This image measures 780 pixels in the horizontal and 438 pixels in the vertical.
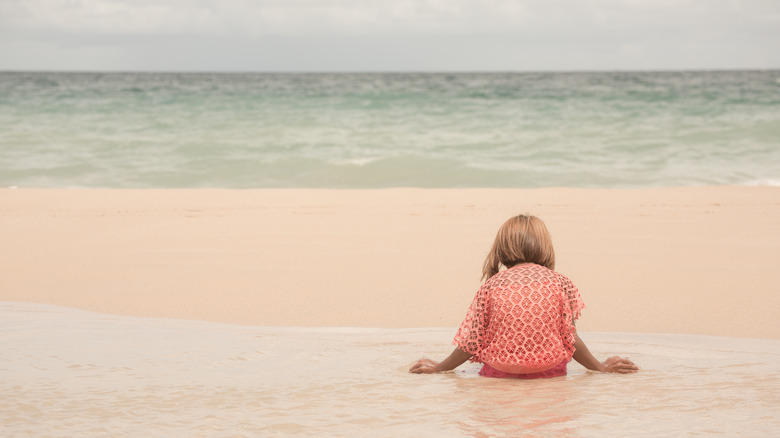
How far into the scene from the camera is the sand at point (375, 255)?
17.7 feet

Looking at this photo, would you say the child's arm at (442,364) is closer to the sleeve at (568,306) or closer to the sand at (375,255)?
the sleeve at (568,306)

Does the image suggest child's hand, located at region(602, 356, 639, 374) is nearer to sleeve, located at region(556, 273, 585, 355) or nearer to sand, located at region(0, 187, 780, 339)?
sleeve, located at region(556, 273, 585, 355)

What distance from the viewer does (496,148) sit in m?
18.3

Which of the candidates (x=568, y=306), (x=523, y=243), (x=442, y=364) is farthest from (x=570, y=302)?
(x=442, y=364)

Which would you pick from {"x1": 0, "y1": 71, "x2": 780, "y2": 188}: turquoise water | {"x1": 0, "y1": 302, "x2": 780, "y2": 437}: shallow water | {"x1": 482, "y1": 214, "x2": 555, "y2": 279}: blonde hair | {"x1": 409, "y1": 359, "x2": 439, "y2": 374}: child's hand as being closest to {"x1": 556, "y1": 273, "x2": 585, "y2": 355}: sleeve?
{"x1": 482, "y1": 214, "x2": 555, "y2": 279}: blonde hair

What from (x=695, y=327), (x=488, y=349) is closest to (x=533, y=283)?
(x=488, y=349)

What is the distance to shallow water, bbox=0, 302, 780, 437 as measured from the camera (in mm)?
3160

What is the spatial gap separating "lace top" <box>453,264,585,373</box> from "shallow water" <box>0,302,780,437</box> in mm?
129

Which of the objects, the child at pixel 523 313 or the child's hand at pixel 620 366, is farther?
the child's hand at pixel 620 366

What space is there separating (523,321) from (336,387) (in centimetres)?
94

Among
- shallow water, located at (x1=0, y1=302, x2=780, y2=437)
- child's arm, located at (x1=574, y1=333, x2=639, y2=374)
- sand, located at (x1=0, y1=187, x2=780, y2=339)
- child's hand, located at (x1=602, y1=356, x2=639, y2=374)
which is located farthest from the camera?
sand, located at (x1=0, y1=187, x2=780, y2=339)

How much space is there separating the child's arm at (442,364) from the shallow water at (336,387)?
57 millimetres

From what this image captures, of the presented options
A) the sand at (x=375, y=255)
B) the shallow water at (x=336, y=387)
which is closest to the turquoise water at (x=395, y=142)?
the sand at (x=375, y=255)

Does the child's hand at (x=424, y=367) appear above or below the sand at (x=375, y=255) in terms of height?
below
